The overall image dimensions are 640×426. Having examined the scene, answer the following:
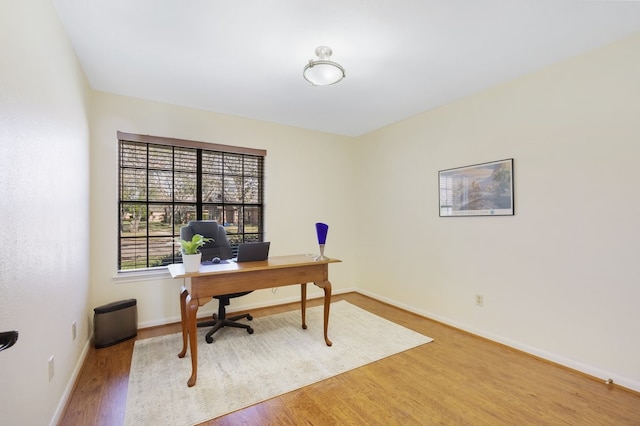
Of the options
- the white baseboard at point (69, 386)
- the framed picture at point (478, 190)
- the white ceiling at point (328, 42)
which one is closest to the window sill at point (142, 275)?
the white baseboard at point (69, 386)

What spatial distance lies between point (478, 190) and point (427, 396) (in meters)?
2.10

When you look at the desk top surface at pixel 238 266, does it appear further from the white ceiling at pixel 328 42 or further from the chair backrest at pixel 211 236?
the white ceiling at pixel 328 42

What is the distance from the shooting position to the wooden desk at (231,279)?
6.89 ft

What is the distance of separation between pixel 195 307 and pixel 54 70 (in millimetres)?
1787

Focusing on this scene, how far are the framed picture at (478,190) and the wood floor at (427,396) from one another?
141 centimetres

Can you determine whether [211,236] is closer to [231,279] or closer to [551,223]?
[231,279]

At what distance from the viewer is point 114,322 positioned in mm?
2762

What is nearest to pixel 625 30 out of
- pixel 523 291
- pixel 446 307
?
pixel 523 291

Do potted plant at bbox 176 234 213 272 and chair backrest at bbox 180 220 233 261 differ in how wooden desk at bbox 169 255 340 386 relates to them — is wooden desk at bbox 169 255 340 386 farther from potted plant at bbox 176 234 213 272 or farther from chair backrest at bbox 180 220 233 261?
chair backrest at bbox 180 220 233 261

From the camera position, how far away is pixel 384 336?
3000 mm

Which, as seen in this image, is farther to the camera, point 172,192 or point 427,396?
point 172,192

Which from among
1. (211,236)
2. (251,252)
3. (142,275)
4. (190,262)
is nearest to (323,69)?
(251,252)

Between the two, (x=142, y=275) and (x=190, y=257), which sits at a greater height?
(x=190, y=257)

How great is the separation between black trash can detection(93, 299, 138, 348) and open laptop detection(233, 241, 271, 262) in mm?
1288
